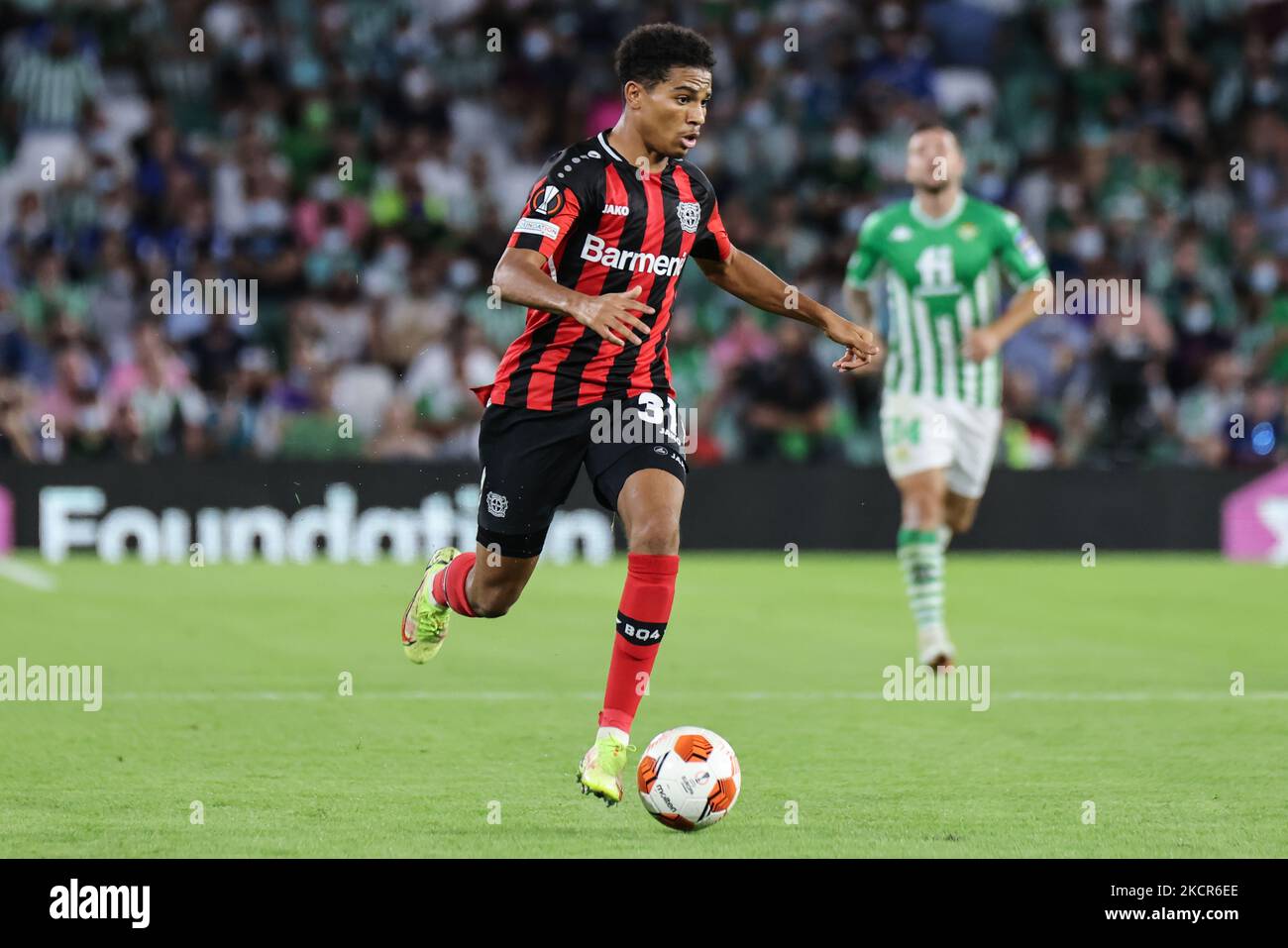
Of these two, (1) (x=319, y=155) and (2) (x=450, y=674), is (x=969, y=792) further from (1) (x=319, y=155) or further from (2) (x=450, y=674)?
(1) (x=319, y=155)

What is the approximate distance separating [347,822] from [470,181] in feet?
46.3

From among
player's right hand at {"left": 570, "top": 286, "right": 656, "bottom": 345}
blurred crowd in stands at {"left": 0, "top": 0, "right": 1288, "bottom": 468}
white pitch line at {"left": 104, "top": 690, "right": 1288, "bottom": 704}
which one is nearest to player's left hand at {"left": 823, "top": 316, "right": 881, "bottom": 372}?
player's right hand at {"left": 570, "top": 286, "right": 656, "bottom": 345}

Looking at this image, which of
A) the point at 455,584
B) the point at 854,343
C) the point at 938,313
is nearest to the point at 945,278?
the point at 938,313

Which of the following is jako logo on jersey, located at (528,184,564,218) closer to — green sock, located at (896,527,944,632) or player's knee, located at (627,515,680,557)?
player's knee, located at (627,515,680,557)

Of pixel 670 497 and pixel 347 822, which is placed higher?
pixel 670 497

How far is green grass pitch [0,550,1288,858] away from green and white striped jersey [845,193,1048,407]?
1.44 m

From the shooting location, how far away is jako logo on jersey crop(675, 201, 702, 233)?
693 centimetres

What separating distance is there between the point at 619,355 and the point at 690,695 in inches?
109

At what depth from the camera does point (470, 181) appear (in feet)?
64.6

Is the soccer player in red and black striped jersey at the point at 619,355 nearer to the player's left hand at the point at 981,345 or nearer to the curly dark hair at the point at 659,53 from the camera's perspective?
the curly dark hair at the point at 659,53

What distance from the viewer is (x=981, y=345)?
10062mm

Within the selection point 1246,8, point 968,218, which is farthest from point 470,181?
point 968,218

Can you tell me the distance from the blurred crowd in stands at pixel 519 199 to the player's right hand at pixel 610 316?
37.6 feet

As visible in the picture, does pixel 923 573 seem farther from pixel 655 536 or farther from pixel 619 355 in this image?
pixel 655 536
